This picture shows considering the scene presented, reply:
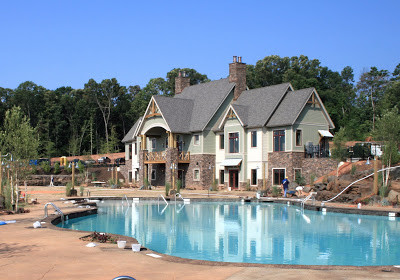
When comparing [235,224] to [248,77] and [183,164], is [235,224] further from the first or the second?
[248,77]

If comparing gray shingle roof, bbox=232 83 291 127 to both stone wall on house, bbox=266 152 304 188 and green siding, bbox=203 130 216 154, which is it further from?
green siding, bbox=203 130 216 154

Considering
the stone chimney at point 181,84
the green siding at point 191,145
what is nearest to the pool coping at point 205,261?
the green siding at point 191,145

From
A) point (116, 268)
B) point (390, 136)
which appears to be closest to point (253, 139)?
point (390, 136)

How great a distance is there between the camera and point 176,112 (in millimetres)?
45938

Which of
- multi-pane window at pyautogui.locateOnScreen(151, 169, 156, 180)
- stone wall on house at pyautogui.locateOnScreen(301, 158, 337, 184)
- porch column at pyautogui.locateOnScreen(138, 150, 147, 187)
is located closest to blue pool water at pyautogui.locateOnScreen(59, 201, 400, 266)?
stone wall on house at pyautogui.locateOnScreen(301, 158, 337, 184)

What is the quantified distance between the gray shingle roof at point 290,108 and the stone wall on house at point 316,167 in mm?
3489

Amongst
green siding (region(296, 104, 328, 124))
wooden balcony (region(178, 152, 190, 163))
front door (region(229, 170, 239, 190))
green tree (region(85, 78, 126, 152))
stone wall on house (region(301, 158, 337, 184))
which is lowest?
front door (region(229, 170, 239, 190))

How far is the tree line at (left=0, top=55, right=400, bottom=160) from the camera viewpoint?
7275 cm

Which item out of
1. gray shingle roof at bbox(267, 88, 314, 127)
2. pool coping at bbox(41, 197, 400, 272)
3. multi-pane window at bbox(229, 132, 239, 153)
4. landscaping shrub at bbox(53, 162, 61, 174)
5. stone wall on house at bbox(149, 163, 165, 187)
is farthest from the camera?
landscaping shrub at bbox(53, 162, 61, 174)

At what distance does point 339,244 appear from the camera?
15.8 m

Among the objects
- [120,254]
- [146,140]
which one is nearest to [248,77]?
[146,140]

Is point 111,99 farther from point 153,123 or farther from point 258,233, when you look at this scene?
point 258,233

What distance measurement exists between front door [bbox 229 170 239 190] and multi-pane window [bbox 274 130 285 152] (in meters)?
4.80

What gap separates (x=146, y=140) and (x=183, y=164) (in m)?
5.57
